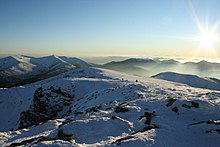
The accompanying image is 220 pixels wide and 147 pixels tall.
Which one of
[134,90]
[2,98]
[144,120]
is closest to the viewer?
[144,120]

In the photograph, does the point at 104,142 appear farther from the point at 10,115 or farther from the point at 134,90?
the point at 10,115

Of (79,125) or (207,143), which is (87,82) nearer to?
(79,125)

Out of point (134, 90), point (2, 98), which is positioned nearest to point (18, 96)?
point (2, 98)

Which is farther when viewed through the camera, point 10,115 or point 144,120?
point 10,115

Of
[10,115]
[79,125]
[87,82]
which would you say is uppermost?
[79,125]

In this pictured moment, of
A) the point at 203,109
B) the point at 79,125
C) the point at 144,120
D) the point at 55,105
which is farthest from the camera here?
the point at 55,105

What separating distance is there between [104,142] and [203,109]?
11.1m

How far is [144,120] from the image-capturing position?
1964 centimetres

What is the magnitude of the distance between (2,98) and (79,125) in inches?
2833

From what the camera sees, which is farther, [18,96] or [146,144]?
[18,96]

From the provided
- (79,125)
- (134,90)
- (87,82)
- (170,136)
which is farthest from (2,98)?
(170,136)

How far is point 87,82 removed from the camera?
212 feet

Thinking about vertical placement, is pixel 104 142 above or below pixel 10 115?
above

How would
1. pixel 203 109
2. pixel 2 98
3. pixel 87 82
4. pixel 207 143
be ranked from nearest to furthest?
pixel 207 143 < pixel 203 109 < pixel 87 82 < pixel 2 98
